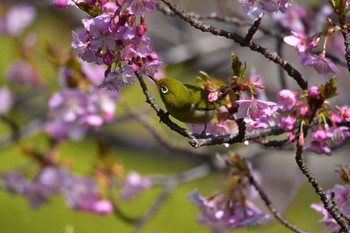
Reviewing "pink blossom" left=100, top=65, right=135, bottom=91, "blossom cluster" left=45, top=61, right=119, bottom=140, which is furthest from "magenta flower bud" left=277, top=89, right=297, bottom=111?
"blossom cluster" left=45, top=61, right=119, bottom=140

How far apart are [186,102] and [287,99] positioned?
26 cm

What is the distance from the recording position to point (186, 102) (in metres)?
1.31

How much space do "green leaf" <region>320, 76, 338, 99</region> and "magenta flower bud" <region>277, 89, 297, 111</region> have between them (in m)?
0.12

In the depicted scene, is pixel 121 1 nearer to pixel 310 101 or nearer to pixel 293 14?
pixel 310 101

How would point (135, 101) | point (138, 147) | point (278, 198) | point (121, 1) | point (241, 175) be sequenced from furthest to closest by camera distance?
point (135, 101)
point (138, 147)
point (278, 198)
point (241, 175)
point (121, 1)

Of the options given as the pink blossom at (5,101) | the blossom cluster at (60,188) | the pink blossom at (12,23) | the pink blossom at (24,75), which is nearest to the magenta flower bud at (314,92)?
the blossom cluster at (60,188)

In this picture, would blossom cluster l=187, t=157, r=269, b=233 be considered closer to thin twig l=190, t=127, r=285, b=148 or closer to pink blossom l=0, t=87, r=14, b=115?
thin twig l=190, t=127, r=285, b=148

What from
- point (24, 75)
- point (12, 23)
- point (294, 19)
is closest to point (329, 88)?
point (294, 19)

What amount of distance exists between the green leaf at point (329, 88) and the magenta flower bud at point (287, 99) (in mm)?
116

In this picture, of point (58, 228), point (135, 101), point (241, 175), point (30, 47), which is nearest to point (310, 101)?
point (241, 175)

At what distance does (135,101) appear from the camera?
8.12 m

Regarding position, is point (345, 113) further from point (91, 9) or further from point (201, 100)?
point (91, 9)

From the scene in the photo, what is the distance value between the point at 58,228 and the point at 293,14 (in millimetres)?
3658

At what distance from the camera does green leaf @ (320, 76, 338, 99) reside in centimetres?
131
